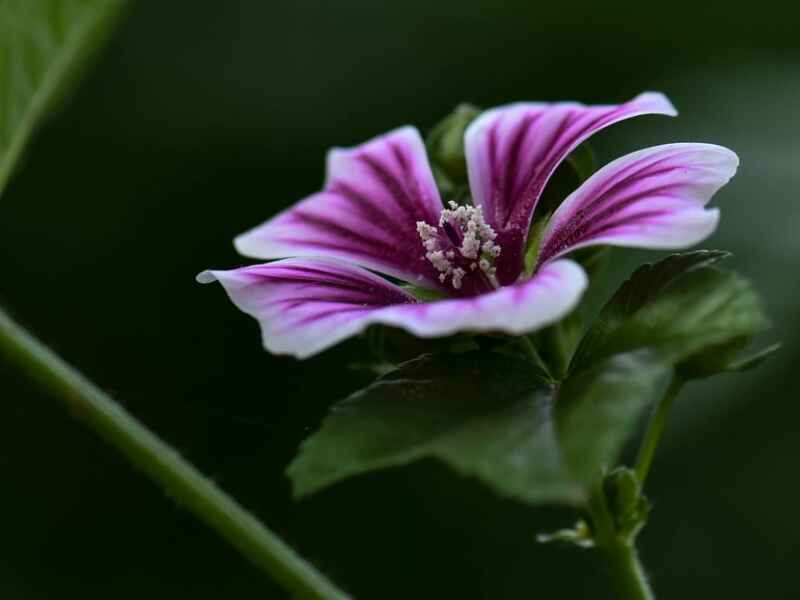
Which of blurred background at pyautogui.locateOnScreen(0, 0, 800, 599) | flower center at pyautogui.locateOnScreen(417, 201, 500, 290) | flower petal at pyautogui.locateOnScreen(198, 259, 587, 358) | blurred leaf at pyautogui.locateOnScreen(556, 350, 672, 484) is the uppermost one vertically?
flower petal at pyautogui.locateOnScreen(198, 259, 587, 358)

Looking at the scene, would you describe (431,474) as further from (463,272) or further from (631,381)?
(631,381)

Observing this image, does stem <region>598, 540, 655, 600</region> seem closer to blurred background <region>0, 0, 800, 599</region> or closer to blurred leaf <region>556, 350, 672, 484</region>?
blurred leaf <region>556, 350, 672, 484</region>

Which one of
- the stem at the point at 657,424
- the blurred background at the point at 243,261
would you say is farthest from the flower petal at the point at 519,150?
the blurred background at the point at 243,261

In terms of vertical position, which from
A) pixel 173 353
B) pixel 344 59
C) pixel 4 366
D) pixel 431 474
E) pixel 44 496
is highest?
pixel 4 366

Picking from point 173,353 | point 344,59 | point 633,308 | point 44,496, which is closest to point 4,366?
point 633,308

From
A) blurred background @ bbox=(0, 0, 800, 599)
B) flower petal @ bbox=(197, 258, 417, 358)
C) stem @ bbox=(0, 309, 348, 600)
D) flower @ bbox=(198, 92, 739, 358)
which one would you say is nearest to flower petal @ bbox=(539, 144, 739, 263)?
flower @ bbox=(198, 92, 739, 358)
